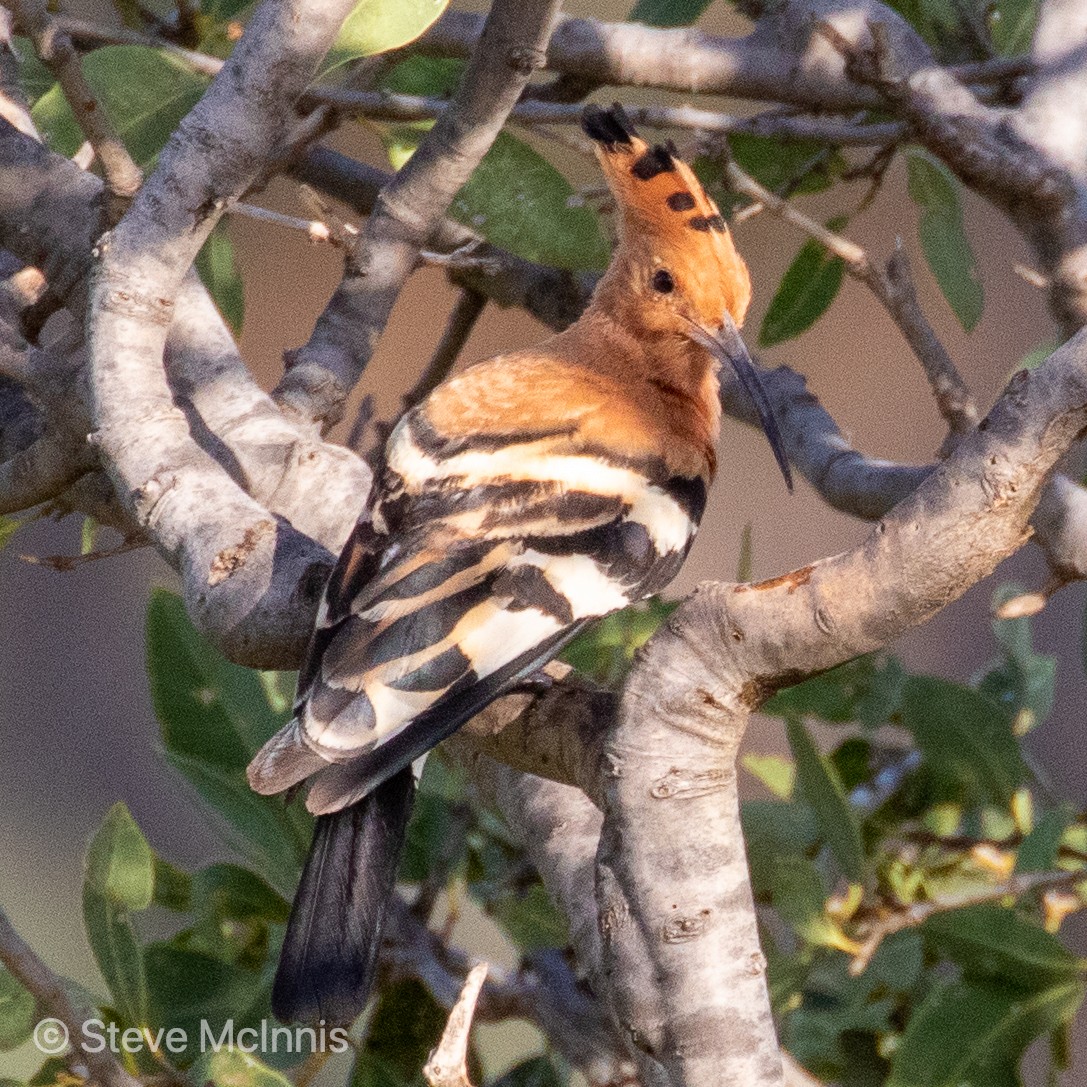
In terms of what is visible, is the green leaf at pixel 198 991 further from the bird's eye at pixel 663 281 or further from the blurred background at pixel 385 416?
the blurred background at pixel 385 416

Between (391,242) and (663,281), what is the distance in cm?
37

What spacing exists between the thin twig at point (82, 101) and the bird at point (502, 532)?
373 millimetres

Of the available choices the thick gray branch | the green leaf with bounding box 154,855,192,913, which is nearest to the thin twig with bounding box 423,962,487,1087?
the thick gray branch

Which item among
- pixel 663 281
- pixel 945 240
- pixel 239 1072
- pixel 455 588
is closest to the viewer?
pixel 239 1072

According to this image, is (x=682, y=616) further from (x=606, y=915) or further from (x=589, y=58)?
(x=589, y=58)

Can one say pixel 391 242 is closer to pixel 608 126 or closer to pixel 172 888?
pixel 608 126

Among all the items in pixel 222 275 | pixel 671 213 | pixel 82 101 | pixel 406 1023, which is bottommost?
pixel 406 1023

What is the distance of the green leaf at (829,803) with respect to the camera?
5.42ft

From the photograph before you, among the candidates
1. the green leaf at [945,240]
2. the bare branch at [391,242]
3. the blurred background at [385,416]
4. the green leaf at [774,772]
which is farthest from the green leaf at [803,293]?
the blurred background at [385,416]

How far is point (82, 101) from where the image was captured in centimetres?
137

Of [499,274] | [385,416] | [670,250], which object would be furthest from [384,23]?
[385,416]

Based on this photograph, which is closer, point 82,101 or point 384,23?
point 82,101

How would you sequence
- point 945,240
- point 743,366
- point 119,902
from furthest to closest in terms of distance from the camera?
point 945,240 → point 743,366 → point 119,902

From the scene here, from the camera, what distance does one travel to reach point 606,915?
40.7 inches
